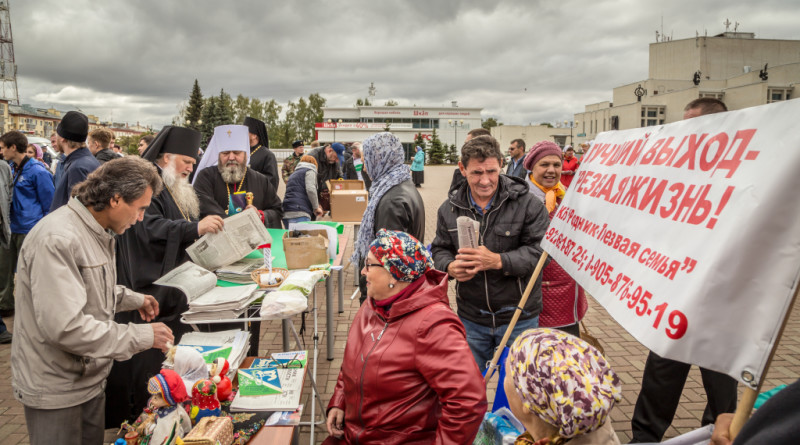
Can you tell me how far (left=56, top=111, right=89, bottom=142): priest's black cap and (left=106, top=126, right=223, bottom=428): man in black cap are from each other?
1.81m

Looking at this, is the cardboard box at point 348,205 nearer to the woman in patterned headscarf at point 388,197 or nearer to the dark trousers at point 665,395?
the woman in patterned headscarf at point 388,197

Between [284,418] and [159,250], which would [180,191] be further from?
[284,418]

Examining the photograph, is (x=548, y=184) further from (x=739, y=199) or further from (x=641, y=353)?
(x=739, y=199)

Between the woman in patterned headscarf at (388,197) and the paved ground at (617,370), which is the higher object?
the woman in patterned headscarf at (388,197)

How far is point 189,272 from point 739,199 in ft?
9.76

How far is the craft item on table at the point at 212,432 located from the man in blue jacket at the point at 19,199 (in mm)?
5348

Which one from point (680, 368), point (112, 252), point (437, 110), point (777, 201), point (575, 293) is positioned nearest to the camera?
point (777, 201)

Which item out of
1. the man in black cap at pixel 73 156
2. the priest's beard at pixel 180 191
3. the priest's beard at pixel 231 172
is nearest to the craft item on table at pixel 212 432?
the priest's beard at pixel 180 191

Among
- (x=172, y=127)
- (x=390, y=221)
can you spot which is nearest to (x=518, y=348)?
(x=390, y=221)

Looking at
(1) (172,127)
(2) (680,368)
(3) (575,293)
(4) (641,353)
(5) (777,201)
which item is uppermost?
(1) (172,127)

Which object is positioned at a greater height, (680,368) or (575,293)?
(575,293)

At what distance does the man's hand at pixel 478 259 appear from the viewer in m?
2.54

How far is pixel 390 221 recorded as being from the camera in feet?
9.76

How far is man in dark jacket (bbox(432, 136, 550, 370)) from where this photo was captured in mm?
2711
